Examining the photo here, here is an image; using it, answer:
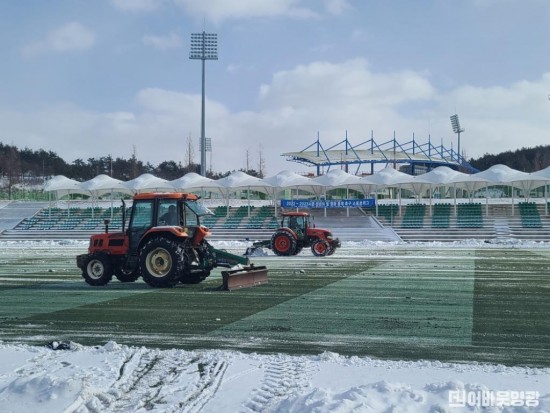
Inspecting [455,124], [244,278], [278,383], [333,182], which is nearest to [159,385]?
[278,383]

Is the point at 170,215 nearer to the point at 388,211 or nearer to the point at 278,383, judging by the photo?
the point at 278,383

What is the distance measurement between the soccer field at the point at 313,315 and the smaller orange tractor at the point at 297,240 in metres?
7.91

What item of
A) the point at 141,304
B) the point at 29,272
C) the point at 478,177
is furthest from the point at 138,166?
the point at 141,304

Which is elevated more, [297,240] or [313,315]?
[297,240]

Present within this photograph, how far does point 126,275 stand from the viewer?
1425 centimetres

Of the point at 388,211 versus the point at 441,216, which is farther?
the point at 388,211

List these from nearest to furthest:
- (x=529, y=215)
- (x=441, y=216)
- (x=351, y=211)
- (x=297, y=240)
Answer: (x=297, y=240), (x=529, y=215), (x=441, y=216), (x=351, y=211)

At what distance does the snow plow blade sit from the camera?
1259 centimetres

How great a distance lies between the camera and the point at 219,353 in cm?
690

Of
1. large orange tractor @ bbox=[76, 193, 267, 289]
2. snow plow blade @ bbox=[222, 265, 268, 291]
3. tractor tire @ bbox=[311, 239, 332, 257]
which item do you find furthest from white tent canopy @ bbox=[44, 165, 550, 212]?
large orange tractor @ bbox=[76, 193, 267, 289]

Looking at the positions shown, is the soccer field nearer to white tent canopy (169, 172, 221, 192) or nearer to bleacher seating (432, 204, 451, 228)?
bleacher seating (432, 204, 451, 228)

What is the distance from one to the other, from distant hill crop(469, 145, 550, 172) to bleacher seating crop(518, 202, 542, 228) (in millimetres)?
45003

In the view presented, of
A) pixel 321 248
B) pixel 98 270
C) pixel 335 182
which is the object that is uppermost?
pixel 335 182

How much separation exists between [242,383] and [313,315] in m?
3.86
